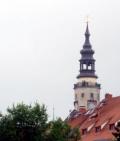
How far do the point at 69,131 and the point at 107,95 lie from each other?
39198 millimetres

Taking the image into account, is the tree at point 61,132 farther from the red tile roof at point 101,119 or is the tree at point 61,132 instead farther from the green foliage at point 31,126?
the red tile roof at point 101,119

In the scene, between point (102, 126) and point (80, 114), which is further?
point (80, 114)

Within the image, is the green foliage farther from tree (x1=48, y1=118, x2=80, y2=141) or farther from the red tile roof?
the red tile roof

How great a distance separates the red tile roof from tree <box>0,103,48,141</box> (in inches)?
579

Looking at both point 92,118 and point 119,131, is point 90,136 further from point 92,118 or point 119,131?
point 119,131

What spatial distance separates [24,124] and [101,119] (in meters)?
29.3

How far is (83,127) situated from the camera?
14725 centimetres

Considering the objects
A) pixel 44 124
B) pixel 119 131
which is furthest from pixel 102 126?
pixel 119 131

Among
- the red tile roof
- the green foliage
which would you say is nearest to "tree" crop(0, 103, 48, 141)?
the green foliage

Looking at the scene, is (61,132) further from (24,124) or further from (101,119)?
(101,119)

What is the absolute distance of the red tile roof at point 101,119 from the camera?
135500 millimetres

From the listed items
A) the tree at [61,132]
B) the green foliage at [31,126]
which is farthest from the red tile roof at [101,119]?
the green foliage at [31,126]

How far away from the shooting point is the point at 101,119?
468 ft

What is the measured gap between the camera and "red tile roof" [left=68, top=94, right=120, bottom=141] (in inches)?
5335
